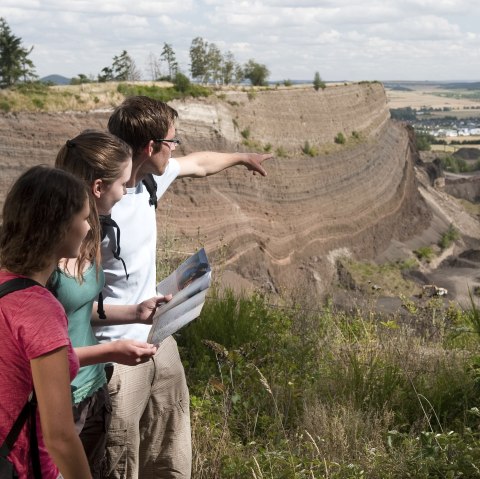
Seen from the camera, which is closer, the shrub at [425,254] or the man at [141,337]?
the man at [141,337]

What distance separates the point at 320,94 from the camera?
122ft

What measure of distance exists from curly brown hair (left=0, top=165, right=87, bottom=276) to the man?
1.00 metres

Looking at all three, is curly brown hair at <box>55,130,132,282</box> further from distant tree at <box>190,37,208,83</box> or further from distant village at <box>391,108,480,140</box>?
distant village at <box>391,108,480,140</box>

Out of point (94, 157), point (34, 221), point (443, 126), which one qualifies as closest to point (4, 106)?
point (94, 157)

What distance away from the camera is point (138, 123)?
11.3 ft

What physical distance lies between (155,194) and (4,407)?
1.63 metres

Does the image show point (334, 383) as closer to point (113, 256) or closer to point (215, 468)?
point (215, 468)

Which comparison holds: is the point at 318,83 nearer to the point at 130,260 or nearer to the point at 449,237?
the point at 449,237

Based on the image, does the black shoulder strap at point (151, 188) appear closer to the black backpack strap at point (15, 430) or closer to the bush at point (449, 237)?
the black backpack strap at point (15, 430)

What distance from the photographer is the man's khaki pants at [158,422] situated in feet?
11.0

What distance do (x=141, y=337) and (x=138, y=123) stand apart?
0.94 m

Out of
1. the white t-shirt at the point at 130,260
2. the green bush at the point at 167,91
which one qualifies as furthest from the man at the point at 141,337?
the green bush at the point at 167,91

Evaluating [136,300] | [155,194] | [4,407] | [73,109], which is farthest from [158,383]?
[73,109]

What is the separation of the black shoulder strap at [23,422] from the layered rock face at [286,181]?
52.5ft
